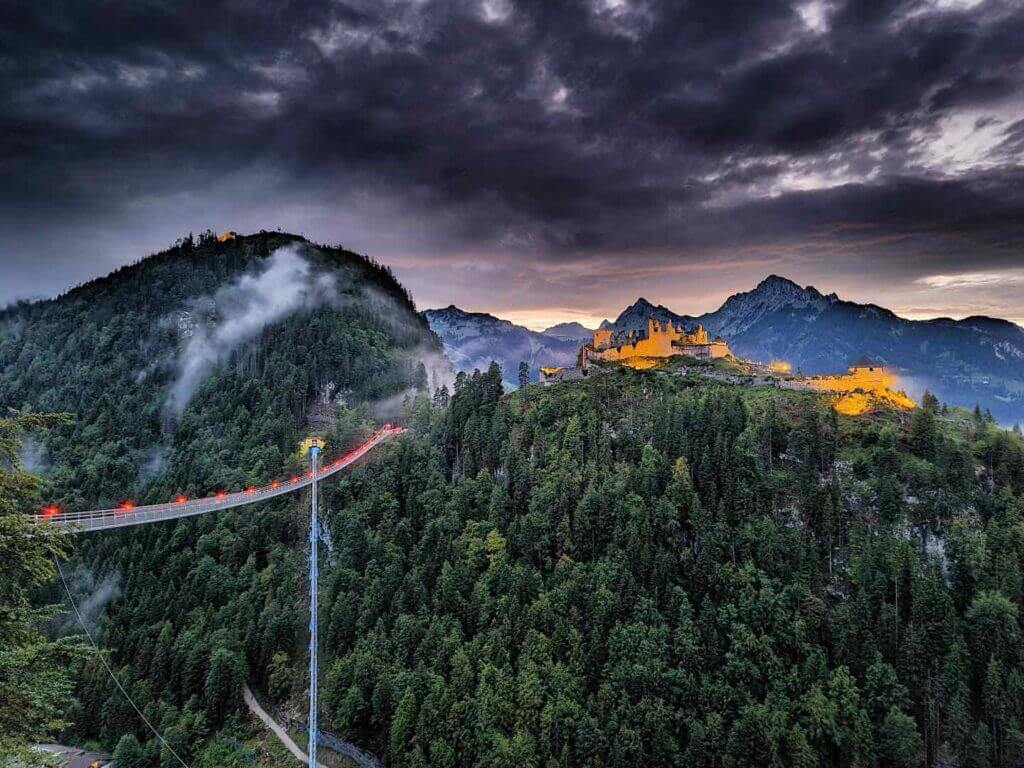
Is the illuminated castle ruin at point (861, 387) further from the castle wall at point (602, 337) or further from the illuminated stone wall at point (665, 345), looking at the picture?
the castle wall at point (602, 337)

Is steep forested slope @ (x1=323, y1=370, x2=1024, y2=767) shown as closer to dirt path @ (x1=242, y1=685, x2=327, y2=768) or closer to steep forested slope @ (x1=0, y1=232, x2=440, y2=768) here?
dirt path @ (x1=242, y1=685, x2=327, y2=768)

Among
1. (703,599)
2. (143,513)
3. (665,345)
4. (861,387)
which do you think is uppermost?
(665,345)

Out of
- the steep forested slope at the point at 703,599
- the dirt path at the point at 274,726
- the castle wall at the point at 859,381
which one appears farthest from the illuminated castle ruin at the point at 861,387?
the dirt path at the point at 274,726

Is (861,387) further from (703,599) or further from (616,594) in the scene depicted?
(616,594)

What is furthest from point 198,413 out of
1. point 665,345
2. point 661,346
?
point 665,345

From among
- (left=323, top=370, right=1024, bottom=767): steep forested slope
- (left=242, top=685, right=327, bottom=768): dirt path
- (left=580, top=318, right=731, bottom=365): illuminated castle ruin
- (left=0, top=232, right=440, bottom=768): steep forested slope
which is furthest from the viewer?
(left=580, top=318, right=731, bottom=365): illuminated castle ruin

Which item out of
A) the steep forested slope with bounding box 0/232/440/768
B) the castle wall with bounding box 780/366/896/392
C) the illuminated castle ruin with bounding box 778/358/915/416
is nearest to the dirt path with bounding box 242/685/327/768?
the steep forested slope with bounding box 0/232/440/768

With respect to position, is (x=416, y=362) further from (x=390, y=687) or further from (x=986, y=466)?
(x=986, y=466)
